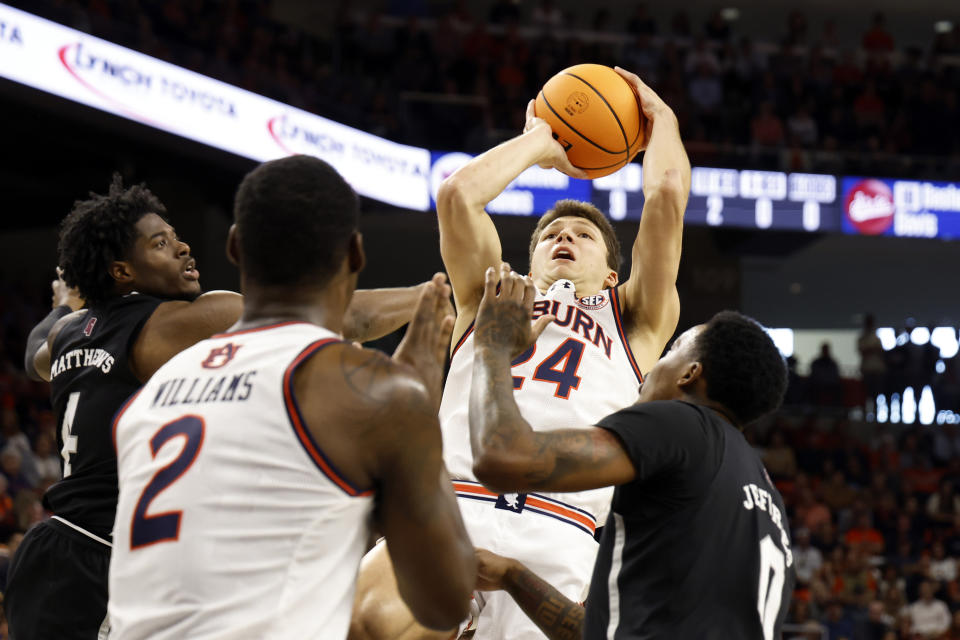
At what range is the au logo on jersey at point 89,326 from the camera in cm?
324

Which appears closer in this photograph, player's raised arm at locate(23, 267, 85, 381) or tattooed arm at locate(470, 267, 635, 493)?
tattooed arm at locate(470, 267, 635, 493)

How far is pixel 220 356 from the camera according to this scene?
2086mm

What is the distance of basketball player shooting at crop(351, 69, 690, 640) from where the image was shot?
369cm

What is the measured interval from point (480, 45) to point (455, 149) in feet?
9.95

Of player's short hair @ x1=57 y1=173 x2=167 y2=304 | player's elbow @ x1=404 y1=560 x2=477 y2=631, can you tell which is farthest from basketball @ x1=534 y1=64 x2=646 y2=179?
player's elbow @ x1=404 y1=560 x2=477 y2=631

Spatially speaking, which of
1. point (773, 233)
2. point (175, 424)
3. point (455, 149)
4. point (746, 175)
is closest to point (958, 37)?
point (773, 233)

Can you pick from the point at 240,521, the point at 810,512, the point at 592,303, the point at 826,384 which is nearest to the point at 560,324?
the point at 592,303

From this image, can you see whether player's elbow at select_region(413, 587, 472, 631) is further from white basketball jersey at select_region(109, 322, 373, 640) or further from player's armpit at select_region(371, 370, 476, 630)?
white basketball jersey at select_region(109, 322, 373, 640)

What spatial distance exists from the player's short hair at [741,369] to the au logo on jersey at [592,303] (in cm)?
144

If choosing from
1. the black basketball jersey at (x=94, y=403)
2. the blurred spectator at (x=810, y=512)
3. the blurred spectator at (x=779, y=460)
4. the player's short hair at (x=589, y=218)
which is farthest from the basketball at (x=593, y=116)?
the blurred spectator at (x=779, y=460)

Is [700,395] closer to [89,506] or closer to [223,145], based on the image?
[89,506]

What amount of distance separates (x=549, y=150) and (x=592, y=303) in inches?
24.3

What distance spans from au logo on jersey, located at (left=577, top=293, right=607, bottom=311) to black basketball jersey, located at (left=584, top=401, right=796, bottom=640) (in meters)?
1.59

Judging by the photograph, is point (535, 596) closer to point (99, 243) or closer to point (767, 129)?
point (99, 243)
